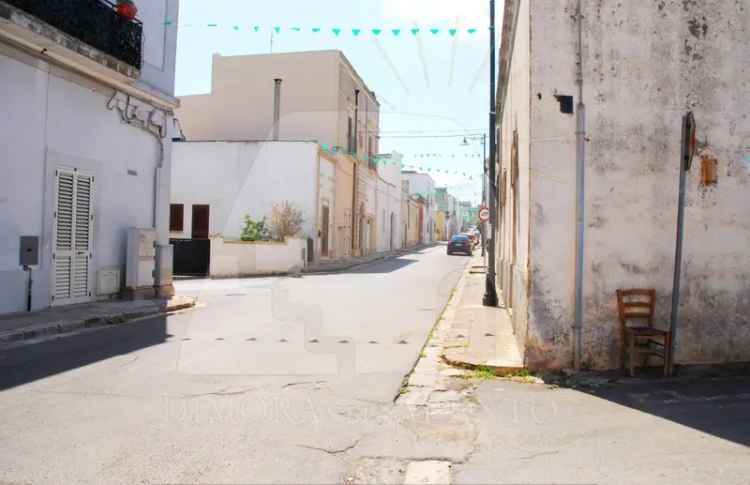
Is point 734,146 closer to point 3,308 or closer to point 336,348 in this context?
point 336,348

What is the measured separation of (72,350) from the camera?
323 inches

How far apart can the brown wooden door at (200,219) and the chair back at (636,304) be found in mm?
23920

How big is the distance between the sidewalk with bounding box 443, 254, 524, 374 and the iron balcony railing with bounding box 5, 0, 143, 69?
8753 mm

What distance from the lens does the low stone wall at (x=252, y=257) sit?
23375 millimetres

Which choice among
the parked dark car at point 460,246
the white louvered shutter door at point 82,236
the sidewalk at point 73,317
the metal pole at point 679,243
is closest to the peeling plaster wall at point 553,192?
the metal pole at point 679,243

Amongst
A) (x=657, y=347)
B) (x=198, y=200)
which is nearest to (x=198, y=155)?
(x=198, y=200)

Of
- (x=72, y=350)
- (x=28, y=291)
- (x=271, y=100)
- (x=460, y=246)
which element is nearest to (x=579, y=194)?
(x=72, y=350)

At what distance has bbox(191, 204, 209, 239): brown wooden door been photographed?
28.4 metres

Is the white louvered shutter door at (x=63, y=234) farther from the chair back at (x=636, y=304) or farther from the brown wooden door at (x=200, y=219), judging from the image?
the brown wooden door at (x=200, y=219)

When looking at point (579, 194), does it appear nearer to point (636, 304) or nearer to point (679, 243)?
point (679, 243)

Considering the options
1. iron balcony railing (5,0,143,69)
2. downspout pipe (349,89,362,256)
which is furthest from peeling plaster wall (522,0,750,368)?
downspout pipe (349,89,362,256)

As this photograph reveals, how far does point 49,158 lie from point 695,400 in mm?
11334

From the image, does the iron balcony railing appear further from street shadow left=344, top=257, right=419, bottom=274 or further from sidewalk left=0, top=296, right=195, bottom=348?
street shadow left=344, top=257, right=419, bottom=274

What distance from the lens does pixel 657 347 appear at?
7.12 metres
